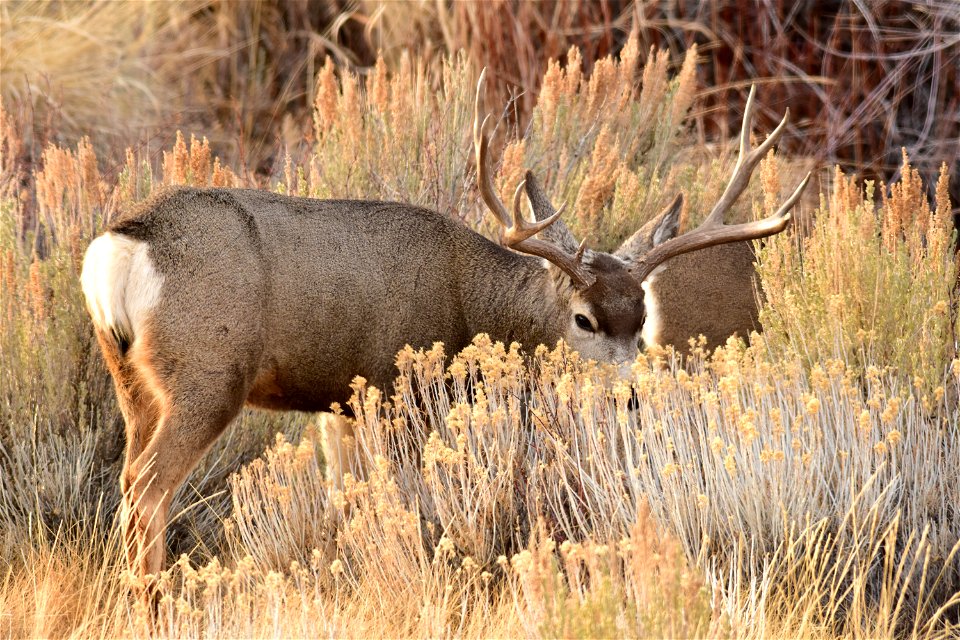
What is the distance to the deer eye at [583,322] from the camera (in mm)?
5496

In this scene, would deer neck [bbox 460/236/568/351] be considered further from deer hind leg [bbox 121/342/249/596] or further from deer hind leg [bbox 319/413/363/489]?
deer hind leg [bbox 121/342/249/596]

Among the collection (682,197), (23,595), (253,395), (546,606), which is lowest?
(23,595)

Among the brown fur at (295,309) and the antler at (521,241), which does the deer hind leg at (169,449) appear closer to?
the brown fur at (295,309)

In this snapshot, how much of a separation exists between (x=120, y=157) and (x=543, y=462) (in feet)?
17.1

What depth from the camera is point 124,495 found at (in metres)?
4.56

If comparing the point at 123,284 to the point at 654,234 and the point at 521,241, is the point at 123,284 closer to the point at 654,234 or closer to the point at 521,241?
the point at 521,241

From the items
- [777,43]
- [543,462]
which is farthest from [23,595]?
[777,43]

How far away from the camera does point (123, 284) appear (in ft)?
14.7

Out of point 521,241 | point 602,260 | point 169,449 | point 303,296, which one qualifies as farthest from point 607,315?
point 169,449

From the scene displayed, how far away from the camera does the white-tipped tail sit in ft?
14.6

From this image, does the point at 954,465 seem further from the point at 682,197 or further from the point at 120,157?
the point at 120,157

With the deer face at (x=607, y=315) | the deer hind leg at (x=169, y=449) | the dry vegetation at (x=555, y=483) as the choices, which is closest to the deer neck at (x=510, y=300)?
the deer face at (x=607, y=315)

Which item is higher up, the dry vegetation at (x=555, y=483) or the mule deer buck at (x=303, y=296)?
the mule deer buck at (x=303, y=296)

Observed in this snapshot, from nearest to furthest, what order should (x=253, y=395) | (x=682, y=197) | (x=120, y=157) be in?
(x=253, y=395), (x=682, y=197), (x=120, y=157)
